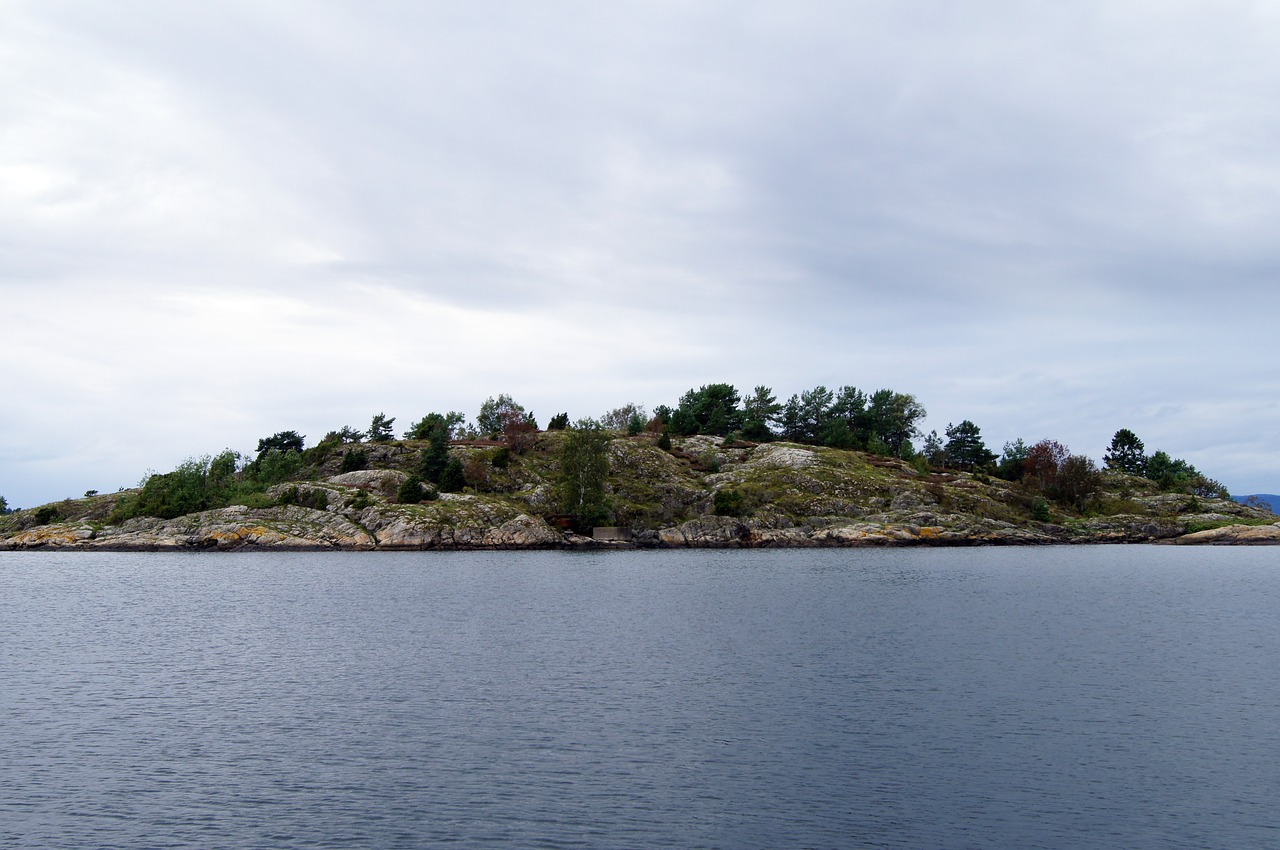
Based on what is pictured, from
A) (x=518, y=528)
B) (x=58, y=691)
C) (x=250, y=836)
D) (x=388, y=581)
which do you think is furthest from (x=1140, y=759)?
(x=518, y=528)

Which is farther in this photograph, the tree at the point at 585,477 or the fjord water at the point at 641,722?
the tree at the point at 585,477

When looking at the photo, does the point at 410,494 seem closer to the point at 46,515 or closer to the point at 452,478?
the point at 452,478

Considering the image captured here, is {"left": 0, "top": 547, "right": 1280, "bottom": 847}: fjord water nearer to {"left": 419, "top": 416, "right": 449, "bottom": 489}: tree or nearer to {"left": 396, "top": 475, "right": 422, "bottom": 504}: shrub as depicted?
{"left": 396, "top": 475, "right": 422, "bottom": 504}: shrub

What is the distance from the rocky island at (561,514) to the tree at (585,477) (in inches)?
28.0

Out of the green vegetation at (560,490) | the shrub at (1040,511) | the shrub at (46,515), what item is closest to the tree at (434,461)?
the green vegetation at (560,490)

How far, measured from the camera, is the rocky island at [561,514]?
15175 cm

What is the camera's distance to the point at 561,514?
554 ft

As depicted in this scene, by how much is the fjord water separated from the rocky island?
75346 mm

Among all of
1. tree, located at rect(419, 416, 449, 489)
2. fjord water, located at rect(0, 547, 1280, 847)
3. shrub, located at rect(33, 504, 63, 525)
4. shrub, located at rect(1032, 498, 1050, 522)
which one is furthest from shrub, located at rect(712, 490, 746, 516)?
shrub, located at rect(33, 504, 63, 525)

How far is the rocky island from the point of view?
498 feet

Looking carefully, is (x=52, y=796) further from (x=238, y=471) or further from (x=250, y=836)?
(x=238, y=471)

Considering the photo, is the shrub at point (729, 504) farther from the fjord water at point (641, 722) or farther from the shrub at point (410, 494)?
the fjord water at point (641, 722)

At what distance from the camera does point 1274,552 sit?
505ft

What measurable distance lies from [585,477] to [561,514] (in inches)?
363
